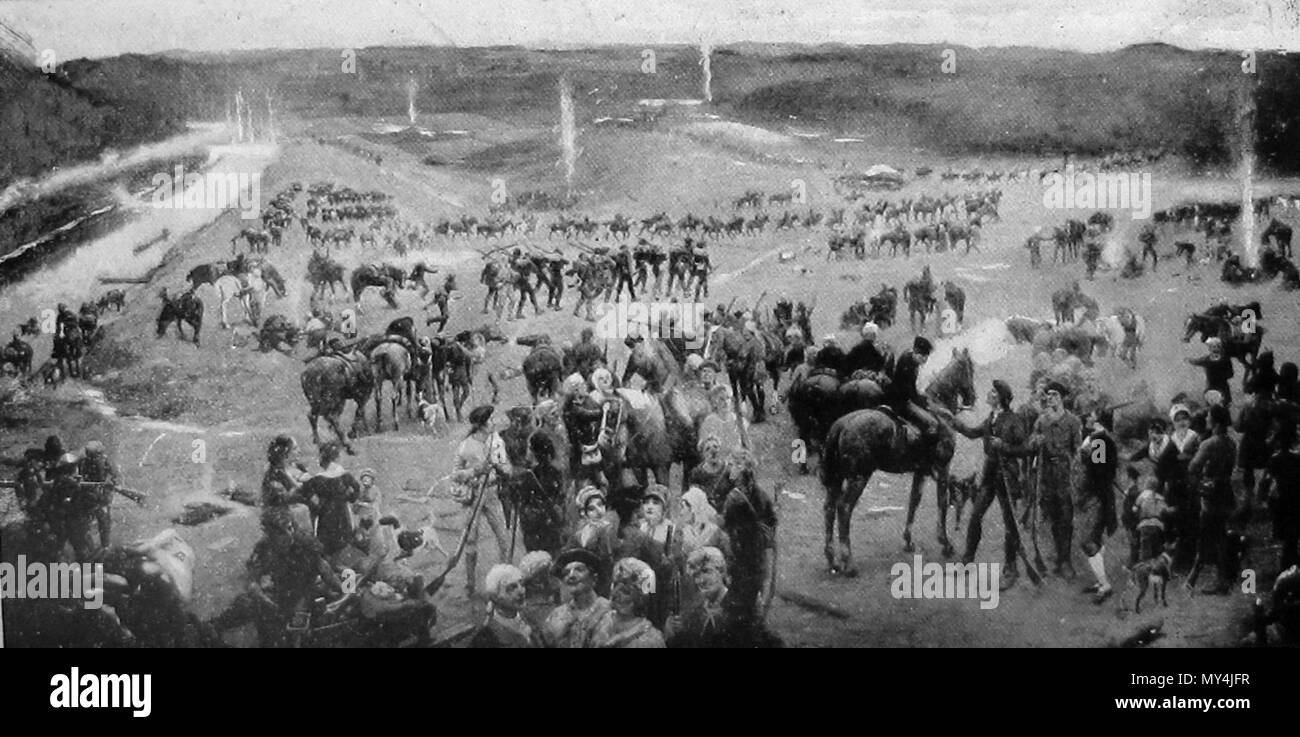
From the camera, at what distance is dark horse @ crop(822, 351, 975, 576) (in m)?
10.1

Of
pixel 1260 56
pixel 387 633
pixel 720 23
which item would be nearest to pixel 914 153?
pixel 720 23

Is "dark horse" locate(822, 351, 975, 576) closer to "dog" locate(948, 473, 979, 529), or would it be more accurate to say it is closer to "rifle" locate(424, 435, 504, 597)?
"dog" locate(948, 473, 979, 529)

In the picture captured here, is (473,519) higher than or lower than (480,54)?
lower

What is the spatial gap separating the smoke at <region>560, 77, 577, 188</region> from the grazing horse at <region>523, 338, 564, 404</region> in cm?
129

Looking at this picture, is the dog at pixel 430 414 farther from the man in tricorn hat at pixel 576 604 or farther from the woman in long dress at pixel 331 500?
the man in tricorn hat at pixel 576 604

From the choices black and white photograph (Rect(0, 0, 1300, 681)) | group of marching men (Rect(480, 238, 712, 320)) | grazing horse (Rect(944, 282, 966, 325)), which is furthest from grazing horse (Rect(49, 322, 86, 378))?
grazing horse (Rect(944, 282, 966, 325))

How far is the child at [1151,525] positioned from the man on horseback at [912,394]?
1.55m

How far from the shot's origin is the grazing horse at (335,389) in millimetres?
10125

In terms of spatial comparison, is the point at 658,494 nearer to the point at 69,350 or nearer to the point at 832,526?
the point at 832,526

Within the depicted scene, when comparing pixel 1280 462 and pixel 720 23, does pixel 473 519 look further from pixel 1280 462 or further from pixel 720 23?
pixel 1280 462

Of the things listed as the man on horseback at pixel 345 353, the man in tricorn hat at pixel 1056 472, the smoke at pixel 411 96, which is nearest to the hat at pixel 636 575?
the man on horseback at pixel 345 353

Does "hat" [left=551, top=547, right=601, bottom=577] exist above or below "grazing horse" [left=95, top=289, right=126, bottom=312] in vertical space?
below

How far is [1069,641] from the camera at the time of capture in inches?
401

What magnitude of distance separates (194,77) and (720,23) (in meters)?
3.82
